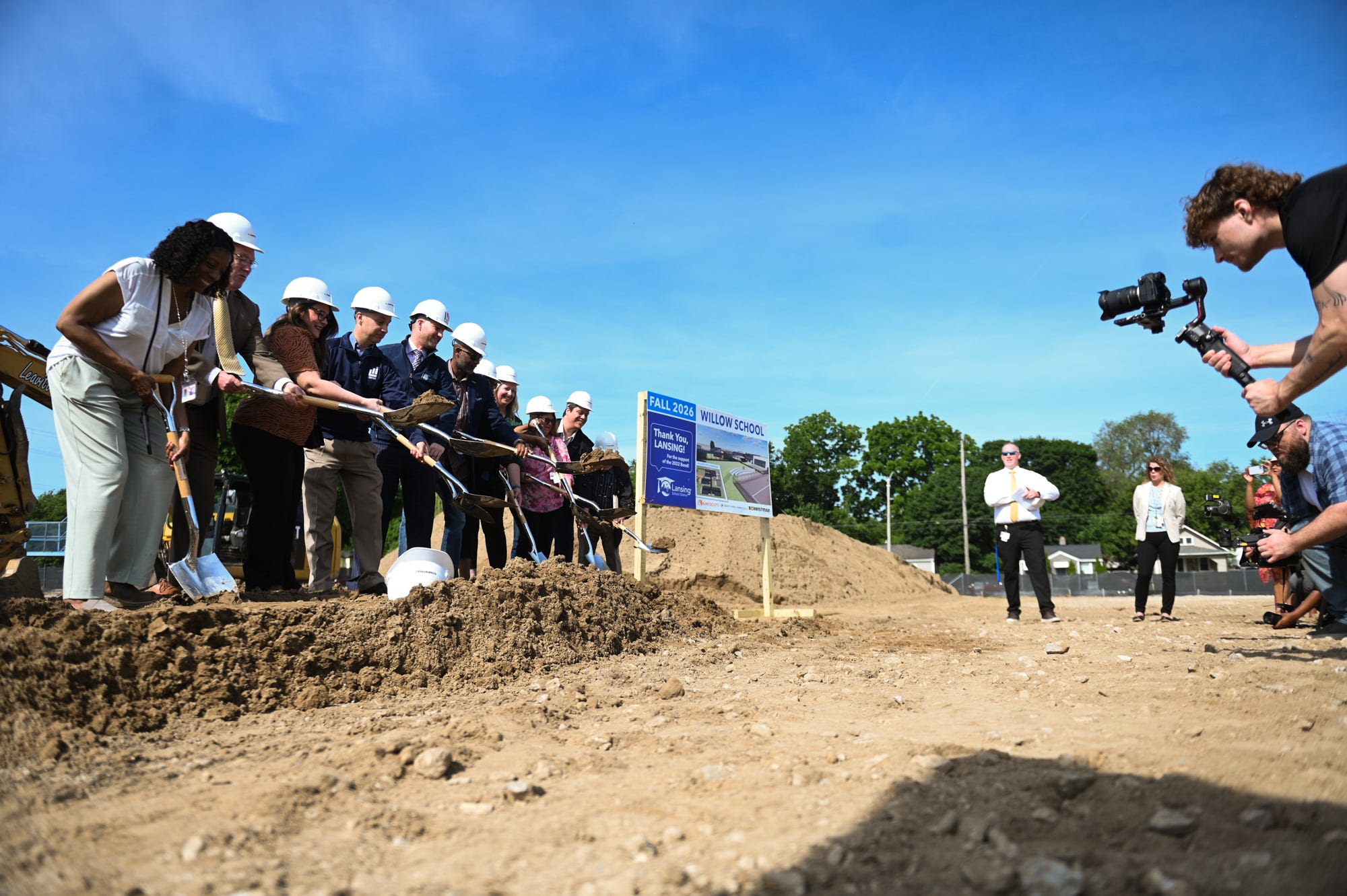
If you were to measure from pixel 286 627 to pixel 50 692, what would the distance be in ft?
3.14

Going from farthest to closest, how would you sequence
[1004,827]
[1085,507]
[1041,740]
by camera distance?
1. [1085,507]
2. [1041,740]
3. [1004,827]

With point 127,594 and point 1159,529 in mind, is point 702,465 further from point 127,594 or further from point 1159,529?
point 127,594

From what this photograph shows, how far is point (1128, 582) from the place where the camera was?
30688 millimetres

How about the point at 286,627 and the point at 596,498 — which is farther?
the point at 596,498

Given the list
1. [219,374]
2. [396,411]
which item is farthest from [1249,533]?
[219,374]

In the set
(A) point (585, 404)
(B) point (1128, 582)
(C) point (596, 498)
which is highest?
(A) point (585, 404)

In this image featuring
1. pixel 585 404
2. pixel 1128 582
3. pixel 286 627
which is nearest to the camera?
pixel 286 627

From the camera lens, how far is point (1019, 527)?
8.70m

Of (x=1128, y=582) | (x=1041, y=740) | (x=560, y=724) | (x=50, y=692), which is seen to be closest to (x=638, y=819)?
(x=560, y=724)

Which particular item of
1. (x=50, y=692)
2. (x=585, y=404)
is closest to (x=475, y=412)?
(x=585, y=404)

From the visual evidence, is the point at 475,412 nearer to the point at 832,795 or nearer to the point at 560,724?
the point at 560,724

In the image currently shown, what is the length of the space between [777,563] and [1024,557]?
9.90 metres

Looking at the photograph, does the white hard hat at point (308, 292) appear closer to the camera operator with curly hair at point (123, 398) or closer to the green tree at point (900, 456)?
the camera operator with curly hair at point (123, 398)

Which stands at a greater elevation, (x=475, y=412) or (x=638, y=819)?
(x=475, y=412)
